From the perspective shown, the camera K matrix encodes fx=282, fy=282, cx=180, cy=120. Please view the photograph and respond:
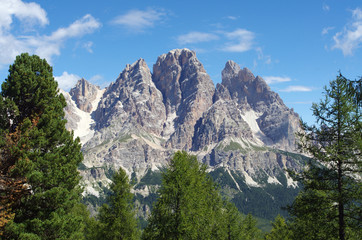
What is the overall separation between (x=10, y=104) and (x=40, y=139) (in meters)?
3.57

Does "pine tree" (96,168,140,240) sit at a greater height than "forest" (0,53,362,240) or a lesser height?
lesser

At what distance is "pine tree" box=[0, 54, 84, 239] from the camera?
18.2 m

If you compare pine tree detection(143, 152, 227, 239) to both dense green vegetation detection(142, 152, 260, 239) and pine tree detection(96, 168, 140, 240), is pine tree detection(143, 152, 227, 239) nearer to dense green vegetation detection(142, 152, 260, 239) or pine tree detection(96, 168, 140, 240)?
dense green vegetation detection(142, 152, 260, 239)

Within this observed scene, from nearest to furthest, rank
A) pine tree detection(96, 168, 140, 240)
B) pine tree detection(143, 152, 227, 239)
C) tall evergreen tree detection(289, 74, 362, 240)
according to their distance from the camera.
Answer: tall evergreen tree detection(289, 74, 362, 240), pine tree detection(143, 152, 227, 239), pine tree detection(96, 168, 140, 240)

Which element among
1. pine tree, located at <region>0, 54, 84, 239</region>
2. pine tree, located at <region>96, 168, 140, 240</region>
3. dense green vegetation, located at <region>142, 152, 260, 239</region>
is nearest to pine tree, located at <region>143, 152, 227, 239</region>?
dense green vegetation, located at <region>142, 152, 260, 239</region>

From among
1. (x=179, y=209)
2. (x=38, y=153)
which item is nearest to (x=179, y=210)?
(x=179, y=209)

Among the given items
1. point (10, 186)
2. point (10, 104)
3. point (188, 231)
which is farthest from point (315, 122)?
point (10, 104)

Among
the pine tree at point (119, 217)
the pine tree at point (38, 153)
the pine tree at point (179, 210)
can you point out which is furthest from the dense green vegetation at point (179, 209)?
the pine tree at point (38, 153)

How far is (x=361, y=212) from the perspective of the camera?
57.5 ft

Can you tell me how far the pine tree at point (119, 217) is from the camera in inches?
1240

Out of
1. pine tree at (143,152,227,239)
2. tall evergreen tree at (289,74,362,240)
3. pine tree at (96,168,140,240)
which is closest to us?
tall evergreen tree at (289,74,362,240)

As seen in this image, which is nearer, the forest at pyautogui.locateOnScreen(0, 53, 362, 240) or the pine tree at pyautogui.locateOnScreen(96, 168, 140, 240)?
the forest at pyautogui.locateOnScreen(0, 53, 362, 240)

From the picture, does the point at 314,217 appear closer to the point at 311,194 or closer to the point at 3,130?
the point at 311,194

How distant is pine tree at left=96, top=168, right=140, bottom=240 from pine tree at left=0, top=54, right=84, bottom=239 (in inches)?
401
